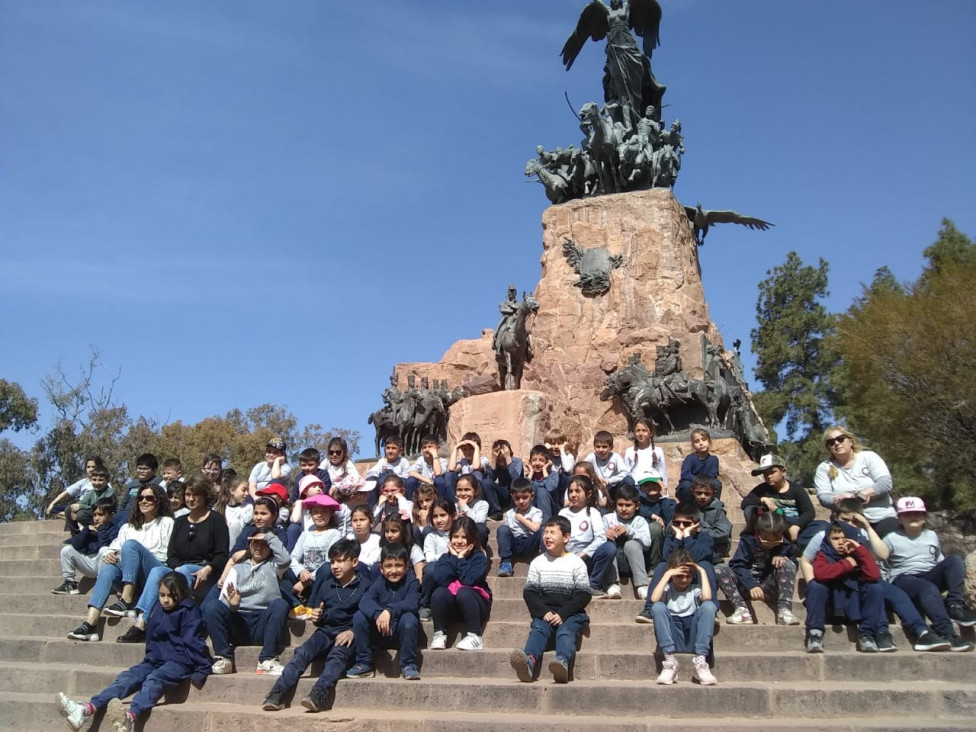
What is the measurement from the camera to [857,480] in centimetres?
619

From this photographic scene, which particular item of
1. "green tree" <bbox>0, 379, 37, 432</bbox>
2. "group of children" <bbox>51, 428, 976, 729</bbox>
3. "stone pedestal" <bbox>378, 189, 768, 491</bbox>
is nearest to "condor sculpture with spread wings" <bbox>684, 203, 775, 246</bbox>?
"stone pedestal" <bbox>378, 189, 768, 491</bbox>

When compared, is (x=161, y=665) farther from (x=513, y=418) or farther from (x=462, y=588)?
(x=513, y=418)

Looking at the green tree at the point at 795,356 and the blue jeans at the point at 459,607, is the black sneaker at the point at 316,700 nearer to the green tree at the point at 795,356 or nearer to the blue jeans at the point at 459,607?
the blue jeans at the point at 459,607

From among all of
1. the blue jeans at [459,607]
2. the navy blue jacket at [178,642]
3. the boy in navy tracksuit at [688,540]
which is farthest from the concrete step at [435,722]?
the boy in navy tracksuit at [688,540]

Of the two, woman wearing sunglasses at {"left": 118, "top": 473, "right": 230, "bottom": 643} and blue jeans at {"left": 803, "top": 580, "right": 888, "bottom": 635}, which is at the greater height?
woman wearing sunglasses at {"left": 118, "top": 473, "right": 230, "bottom": 643}

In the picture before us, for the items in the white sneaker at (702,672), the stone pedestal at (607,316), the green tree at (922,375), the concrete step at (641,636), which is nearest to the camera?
the white sneaker at (702,672)

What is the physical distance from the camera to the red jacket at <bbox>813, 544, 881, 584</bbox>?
17.8ft

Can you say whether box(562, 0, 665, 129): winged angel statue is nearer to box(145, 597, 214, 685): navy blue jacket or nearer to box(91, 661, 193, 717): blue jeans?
box(145, 597, 214, 685): navy blue jacket

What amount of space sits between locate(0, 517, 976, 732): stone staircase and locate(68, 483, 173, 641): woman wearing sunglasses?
36cm

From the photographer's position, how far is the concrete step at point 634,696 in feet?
15.6

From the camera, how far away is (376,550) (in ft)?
20.3

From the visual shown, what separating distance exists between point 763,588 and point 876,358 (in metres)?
16.4

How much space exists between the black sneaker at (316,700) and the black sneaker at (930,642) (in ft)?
11.9

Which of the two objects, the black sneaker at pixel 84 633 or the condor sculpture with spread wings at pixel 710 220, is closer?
the black sneaker at pixel 84 633
